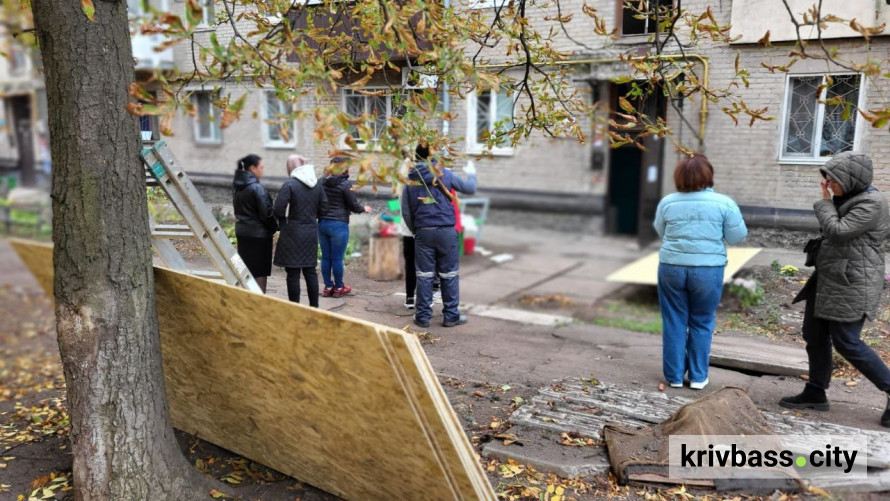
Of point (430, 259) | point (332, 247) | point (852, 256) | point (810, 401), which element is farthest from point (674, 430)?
point (332, 247)

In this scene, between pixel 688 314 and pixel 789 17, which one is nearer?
pixel 688 314

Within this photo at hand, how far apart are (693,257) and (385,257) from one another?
2587 mm

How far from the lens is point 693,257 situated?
4863mm

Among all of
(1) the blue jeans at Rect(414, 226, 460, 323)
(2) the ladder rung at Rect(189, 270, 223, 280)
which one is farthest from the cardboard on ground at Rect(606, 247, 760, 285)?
(2) the ladder rung at Rect(189, 270, 223, 280)

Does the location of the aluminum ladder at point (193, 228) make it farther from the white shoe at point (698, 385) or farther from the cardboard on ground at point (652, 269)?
the cardboard on ground at point (652, 269)

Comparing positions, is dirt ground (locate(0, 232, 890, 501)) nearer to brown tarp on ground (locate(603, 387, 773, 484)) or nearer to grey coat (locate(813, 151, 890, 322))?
brown tarp on ground (locate(603, 387, 773, 484))

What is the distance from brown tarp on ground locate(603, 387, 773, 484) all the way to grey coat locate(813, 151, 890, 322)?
844mm

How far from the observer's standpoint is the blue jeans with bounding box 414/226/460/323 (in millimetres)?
5707

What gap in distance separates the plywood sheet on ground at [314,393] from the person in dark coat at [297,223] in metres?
1.03

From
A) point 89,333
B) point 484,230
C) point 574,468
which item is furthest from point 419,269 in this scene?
point 484,230

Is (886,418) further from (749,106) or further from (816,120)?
(749,106)

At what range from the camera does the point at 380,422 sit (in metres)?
3.37

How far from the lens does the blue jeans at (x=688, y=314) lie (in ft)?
16.1

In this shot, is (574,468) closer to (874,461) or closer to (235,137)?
(874,461)
